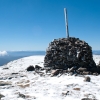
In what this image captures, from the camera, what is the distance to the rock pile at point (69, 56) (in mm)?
19625

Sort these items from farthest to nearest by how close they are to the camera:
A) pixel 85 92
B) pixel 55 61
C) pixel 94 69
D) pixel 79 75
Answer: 1. pixel 55 61
2. pixel 94 69
3. pixel 79 75
4. pixel 85 92

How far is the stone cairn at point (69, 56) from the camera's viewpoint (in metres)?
19.6

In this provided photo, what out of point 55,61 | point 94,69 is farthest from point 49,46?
point 94,69

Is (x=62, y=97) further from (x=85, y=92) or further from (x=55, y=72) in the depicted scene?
(x=55, y=72)

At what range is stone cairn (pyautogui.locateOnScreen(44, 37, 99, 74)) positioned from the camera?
64.2 ft

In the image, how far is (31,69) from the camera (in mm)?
21562

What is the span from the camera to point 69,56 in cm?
1997

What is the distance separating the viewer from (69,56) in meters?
20.0

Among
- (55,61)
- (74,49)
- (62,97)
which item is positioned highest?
(74,49)

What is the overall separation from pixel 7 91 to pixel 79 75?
751 centimetres

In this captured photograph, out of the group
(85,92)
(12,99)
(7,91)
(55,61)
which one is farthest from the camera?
(55,61)

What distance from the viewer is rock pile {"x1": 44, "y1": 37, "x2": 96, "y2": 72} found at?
19625 mm

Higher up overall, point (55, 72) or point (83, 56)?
point (83, 56)

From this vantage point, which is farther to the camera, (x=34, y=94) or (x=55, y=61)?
(x=55, y=61)
